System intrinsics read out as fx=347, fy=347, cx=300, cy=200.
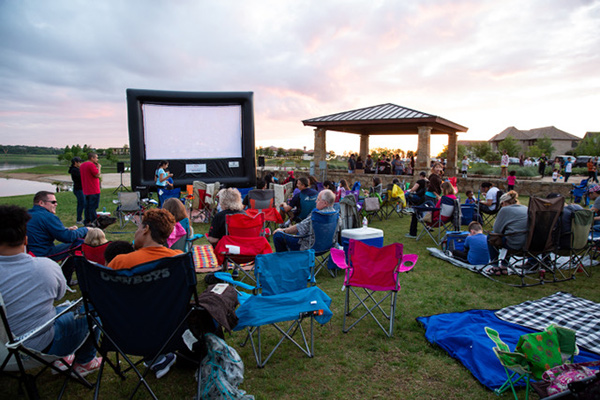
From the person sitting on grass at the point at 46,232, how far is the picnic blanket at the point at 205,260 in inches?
56.3

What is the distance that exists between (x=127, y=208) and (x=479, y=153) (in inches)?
2474

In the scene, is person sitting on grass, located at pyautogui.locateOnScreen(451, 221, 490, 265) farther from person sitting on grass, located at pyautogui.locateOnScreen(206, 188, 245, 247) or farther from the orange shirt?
the orange shirt

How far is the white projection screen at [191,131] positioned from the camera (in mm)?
11062

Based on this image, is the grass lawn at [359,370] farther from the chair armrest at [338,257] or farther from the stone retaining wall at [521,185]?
the stone retaining wall at [521,185]

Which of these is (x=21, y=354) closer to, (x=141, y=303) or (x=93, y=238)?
(x=141, y=303)

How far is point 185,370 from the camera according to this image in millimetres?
2678

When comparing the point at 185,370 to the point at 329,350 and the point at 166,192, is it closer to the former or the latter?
the point at 329,350

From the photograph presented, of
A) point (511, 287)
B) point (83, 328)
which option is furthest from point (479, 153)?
point (83, 328)

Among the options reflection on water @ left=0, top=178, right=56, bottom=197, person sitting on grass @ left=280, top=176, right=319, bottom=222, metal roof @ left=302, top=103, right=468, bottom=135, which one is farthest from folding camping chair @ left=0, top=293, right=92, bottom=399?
reflection on water @ left=0, top=178, right=56, bottom=197

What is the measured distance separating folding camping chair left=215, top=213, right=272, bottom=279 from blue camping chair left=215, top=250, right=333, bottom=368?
2.81 ft

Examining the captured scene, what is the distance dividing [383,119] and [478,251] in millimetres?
10508

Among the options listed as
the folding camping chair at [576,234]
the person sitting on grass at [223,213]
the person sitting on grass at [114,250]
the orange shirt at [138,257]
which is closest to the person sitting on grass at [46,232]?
the person sitting on grass at [114,250]

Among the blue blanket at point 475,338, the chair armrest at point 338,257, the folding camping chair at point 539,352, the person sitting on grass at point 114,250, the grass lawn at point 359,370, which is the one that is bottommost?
the grass lawn at point 359,370

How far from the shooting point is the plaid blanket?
2.98 meters
